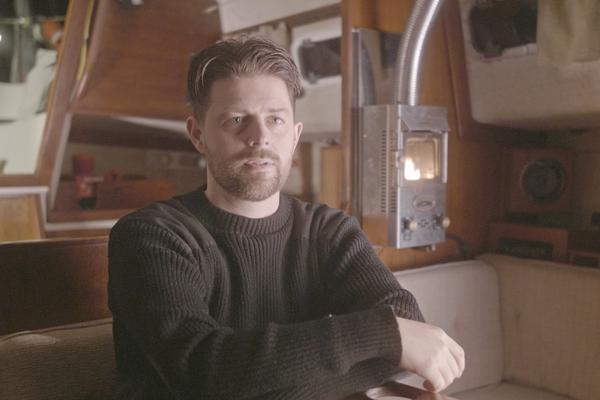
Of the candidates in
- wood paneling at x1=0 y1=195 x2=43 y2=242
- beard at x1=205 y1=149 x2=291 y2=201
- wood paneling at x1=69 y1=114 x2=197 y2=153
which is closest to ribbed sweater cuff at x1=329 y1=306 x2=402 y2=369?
beard at x1=205 y1=149 x2=291 y2=201

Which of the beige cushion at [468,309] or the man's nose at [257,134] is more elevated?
the man's nose at [257,134]

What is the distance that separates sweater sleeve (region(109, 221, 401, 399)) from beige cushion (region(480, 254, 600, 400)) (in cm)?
125

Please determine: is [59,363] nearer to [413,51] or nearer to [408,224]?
[408,224]

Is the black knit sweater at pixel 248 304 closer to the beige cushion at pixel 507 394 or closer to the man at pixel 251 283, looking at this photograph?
the man at pixel 251 283

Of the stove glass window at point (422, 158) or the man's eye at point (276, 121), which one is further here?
the stove glass window at point (422, 158)

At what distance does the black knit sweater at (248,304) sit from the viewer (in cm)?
98

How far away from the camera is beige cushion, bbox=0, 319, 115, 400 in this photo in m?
1.12

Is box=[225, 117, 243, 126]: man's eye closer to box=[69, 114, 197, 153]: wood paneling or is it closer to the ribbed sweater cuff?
the ribbed sweater cuff

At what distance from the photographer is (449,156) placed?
92.4 inches

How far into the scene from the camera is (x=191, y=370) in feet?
3.19

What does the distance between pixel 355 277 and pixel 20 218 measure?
1883 mm

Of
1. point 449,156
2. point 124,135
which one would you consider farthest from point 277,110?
point 124,135

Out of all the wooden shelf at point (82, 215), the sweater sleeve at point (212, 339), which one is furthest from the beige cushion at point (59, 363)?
the wooden shelf at point (82, 215)

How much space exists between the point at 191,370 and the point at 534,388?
169cm
